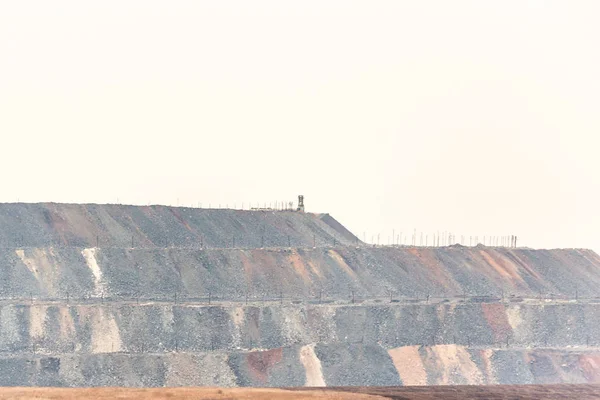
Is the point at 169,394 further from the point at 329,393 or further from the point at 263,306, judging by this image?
the point at 263,306

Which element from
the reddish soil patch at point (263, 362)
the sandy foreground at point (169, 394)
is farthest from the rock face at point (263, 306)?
the sandy foreground at point (169, 394)

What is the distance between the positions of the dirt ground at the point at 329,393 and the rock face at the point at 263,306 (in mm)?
7819

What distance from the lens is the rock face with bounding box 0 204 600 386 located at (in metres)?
96.9

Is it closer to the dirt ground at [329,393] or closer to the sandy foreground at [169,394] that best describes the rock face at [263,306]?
the dirt ground at [329,393]

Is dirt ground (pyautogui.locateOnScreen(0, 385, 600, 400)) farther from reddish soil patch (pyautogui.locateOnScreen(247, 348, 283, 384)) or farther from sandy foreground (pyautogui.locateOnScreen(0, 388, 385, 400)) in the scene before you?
reddish soil patch (pyautogui.locateOnScreen(247, 348, 283, 384))

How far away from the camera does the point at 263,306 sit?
108062 millimetres

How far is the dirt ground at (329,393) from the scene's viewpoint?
79438 mm

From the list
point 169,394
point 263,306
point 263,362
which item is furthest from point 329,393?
point 263,306

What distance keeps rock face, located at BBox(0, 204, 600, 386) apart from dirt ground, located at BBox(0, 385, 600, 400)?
7.82 m

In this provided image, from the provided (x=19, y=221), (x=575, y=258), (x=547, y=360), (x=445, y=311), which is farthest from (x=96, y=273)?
(x=575, y=258)

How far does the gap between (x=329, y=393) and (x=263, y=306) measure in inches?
968

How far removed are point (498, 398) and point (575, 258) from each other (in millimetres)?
56508

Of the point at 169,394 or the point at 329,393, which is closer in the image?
the point at 169,394

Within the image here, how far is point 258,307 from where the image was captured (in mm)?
107375
